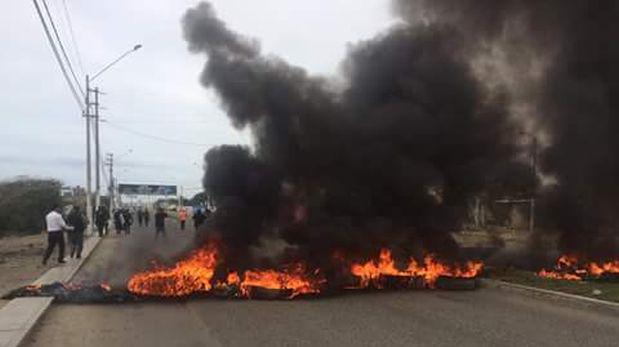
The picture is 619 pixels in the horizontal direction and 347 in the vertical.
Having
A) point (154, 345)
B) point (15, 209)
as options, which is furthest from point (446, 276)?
point (15, 209)

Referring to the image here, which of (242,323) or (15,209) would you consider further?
(15,209)

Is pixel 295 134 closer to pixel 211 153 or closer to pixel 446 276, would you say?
pixel 211 153

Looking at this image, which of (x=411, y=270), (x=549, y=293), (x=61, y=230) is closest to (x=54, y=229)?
(x=61, y=230)

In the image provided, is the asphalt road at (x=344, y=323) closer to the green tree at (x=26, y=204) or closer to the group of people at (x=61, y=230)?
the group of people at (x=61, y=230)

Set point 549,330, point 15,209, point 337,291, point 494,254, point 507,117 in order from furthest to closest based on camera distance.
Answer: point 15,209 < point 494,254 < point 507,117 < point 337,291 < point 549,330

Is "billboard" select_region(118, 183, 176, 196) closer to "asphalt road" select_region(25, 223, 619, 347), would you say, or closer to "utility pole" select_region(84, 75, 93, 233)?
"utility pole" select_region(84, 75, 93, 233)

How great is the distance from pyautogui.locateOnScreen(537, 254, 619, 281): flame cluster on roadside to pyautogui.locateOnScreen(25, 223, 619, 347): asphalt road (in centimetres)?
284

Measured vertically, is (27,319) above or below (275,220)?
below

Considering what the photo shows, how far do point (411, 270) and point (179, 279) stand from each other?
436cm

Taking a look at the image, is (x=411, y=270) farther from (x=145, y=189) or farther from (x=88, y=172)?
(x=145, y=189)

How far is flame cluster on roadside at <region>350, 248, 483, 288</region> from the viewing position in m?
14.2

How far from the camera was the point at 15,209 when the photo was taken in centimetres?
5469

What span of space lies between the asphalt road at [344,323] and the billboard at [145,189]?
86995 millimetres

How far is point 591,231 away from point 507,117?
3.22 meters
